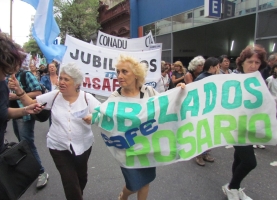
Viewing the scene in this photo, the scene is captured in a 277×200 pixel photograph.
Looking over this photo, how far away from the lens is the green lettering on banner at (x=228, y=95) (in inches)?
90.7

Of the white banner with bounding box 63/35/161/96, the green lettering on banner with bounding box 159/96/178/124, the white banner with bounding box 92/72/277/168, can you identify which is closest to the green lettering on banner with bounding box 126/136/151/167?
the white banner with bounding box 92/72/277/168

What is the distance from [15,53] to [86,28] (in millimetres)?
25690

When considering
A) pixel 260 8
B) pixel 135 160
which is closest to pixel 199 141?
pixel 135 160

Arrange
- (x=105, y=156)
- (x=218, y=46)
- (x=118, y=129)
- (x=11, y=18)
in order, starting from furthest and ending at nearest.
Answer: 1. (x=11, y=18)
2. (x=218, y=46)
3. (x=105, y=156)
4. (x=118, y=129)

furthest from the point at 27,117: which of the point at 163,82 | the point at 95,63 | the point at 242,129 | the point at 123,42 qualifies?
the point at 123,42

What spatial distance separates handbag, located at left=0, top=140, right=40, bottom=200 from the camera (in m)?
1.67

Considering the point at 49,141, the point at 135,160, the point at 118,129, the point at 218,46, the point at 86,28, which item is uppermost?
the point at 86,28

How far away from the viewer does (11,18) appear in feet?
78.6

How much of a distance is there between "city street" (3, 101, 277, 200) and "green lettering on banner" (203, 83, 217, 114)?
1.25 metres

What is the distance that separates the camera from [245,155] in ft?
8.12

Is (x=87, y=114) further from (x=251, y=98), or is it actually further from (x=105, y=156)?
(x=105, y=156)

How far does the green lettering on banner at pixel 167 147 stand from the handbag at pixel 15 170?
110 centimetres

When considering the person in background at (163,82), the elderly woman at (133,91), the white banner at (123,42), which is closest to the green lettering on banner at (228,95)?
the elderly woman at (133,91)

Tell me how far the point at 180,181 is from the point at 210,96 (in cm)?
155
